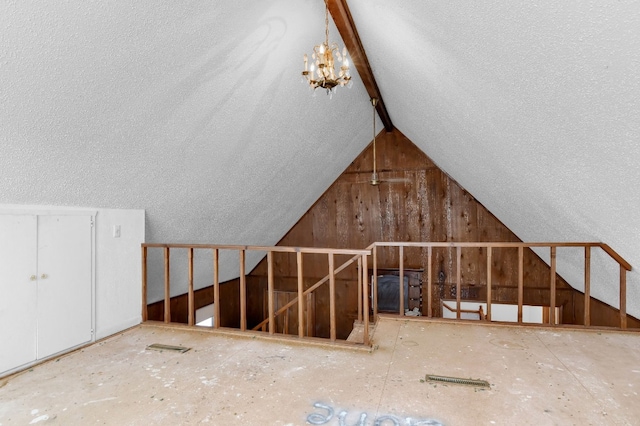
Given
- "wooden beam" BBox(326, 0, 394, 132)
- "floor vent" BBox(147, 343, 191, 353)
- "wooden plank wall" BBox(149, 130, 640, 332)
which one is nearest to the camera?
"wooden beam" BBox(326, 0, 394, 132)

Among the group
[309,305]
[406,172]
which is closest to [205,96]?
[406,172]

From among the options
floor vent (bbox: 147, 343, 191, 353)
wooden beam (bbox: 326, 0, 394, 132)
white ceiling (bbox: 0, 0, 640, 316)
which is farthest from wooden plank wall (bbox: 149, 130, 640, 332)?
floor vent (bbox: 147, 343, 191, 353)

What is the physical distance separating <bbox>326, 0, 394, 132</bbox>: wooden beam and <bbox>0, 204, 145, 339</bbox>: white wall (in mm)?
2476

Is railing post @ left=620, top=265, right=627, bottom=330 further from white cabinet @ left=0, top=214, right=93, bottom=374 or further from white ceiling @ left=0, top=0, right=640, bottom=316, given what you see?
white cabinet @ left=0, top=214, right=93, bottom=374

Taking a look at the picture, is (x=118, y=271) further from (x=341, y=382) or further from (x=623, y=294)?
(x=623, y=294)

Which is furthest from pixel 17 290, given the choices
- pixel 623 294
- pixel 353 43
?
pixel 623 294

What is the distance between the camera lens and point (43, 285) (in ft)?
8.50

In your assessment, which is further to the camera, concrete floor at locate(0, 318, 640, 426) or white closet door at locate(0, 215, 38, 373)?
white closet door at locate(0, 215, 38, 373)

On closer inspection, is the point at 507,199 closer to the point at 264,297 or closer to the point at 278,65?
the point at 278,65

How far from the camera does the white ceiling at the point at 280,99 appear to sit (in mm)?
1546

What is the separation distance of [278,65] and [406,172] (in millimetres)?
3272

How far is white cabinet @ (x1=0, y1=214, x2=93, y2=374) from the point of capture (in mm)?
2363

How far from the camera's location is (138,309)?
3.48m

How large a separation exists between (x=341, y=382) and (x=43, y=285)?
2.32 meters
